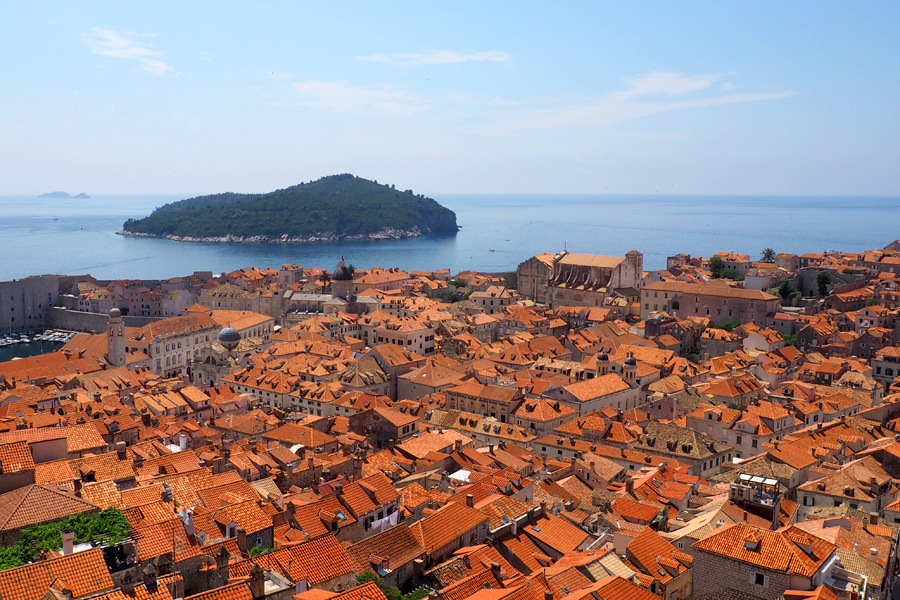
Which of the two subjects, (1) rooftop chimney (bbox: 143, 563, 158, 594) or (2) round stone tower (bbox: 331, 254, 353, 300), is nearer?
(1) rooftop chimney (bbox: 143, 563, 158, 594)

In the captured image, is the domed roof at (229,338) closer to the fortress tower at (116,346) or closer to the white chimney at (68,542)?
the fortress tower at (116,346)

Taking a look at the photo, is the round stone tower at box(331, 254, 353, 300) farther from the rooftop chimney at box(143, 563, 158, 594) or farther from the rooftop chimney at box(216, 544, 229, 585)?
the rooftop chimney at box(143, 563, 158, 594)

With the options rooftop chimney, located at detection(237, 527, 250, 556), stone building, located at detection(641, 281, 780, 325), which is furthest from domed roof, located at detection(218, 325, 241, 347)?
rooftop chimney, located at detection(237, 527, 250, 556)

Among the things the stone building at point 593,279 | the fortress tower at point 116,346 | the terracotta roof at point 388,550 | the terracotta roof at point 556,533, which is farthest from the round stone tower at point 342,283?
the terracotta roof at point 388,550

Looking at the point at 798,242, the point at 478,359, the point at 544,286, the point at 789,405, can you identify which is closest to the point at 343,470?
the point at 789,405

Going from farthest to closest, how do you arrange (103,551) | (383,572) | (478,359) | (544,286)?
(544,286) → (478,359) → (383,572) → (103,551)

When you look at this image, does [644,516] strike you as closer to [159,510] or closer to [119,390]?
[159,510]

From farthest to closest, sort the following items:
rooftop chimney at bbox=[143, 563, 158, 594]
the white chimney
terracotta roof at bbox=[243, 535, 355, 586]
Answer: terracotta roof at bbox=[243, 535, 355, 586]
the white chimney
rooftop chimney at bbox=[143, 563, 158, 594]

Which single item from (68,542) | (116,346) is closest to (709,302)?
(116,346)
